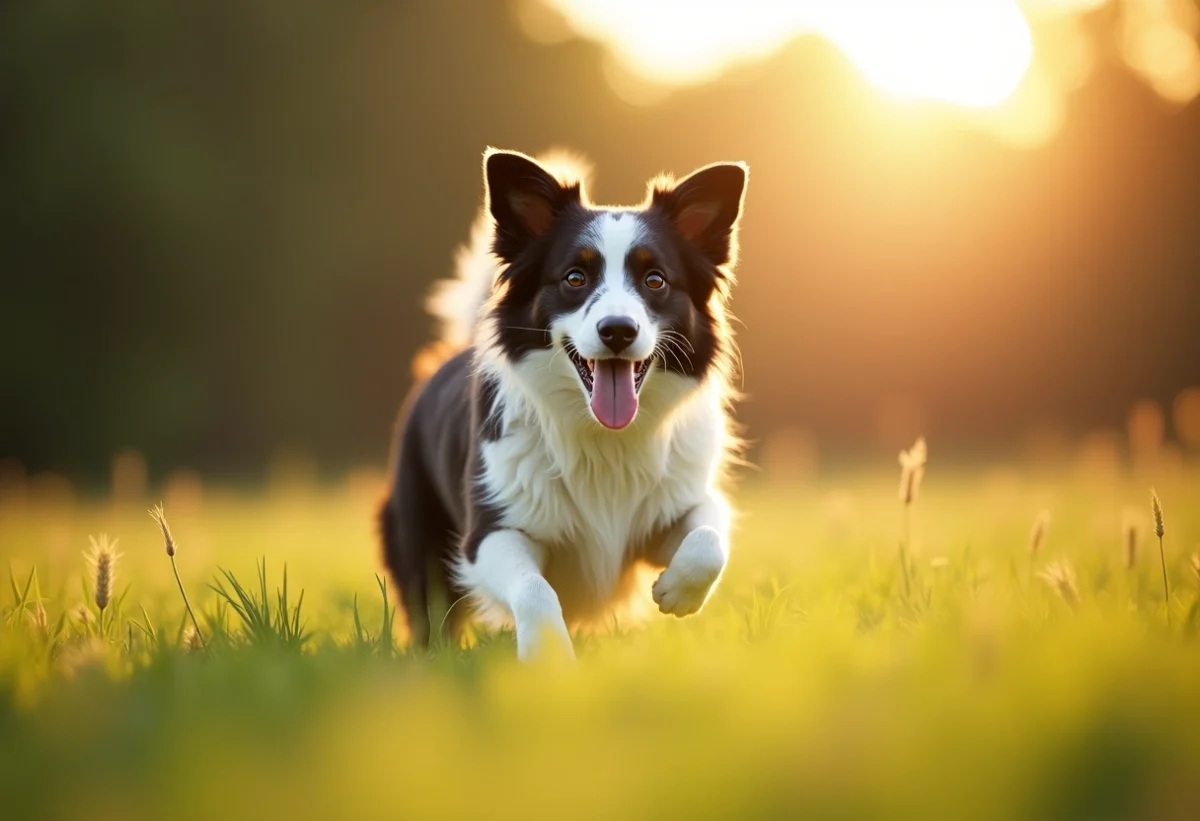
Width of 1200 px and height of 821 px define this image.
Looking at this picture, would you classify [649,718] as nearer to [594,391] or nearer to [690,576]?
[690,576]

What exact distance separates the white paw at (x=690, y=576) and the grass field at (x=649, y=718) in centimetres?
13

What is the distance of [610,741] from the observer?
239 cm

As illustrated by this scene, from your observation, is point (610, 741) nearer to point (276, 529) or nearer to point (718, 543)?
point (718, 543)

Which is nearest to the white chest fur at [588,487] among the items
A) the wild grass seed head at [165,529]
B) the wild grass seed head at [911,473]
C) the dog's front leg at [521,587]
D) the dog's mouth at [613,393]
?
the dog's front leg at [521,587]

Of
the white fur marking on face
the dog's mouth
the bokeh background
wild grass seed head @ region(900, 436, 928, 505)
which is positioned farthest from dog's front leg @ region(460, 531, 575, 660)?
the bokeh background

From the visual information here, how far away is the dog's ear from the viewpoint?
192 inches

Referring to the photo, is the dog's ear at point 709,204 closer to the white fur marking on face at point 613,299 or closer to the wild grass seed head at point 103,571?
the white fur marking on face at point 613,299

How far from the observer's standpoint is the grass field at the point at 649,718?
6.97 ft

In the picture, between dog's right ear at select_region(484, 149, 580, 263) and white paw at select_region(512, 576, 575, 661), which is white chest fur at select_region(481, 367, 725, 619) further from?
dog's right ear at select_region(484, 149, 580, 263)

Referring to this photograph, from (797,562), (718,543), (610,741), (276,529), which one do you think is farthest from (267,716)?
(276,529)

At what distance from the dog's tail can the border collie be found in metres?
0.08

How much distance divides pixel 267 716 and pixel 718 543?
6.05 ft

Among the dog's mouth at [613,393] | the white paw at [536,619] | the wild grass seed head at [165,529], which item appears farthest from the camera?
the dog's mouth at [613,393]

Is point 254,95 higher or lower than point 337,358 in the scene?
higher
